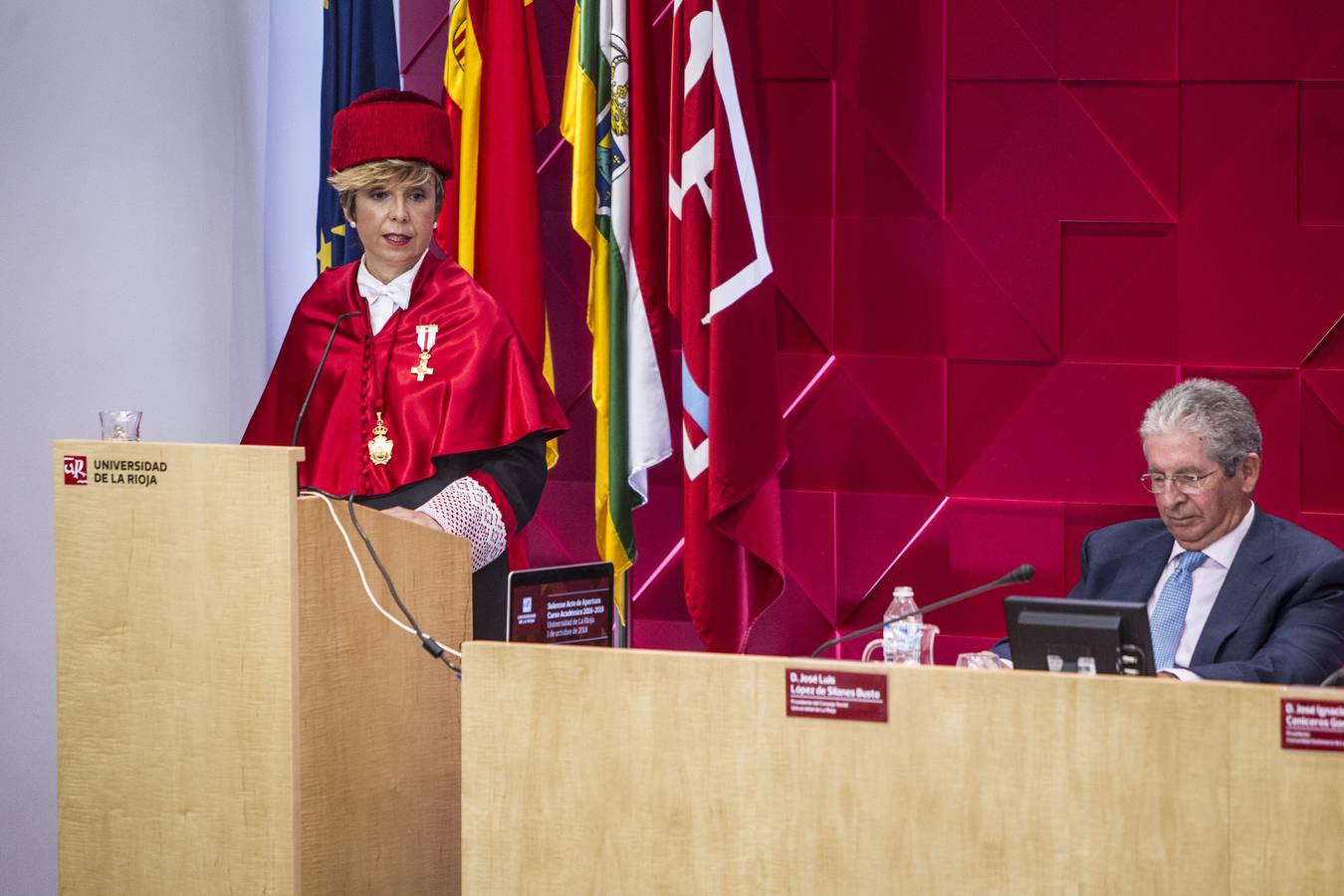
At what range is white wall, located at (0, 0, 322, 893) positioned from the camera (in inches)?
135

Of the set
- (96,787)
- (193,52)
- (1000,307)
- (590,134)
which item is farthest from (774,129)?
(96,787)

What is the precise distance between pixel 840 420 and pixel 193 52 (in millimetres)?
2177

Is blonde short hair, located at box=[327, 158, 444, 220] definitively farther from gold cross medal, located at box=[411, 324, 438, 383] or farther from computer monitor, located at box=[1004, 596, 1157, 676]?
computer monitor, located at box=[1004, 596, 1157, 676]

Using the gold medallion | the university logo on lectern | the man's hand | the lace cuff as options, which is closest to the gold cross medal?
the gold medallion

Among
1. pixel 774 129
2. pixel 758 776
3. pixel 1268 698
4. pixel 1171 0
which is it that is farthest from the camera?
pixel 774 129

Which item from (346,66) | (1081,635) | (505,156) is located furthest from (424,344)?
(1081,635)

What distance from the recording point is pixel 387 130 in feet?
10.0

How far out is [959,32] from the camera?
12.4ft

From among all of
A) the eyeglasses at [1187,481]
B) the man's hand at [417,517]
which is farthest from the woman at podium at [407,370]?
the eyeglasses at [1187,481]

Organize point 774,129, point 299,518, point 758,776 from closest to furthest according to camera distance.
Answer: point 758,776
point 299,518
point 774,129

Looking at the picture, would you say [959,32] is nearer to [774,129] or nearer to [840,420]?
[774,129]

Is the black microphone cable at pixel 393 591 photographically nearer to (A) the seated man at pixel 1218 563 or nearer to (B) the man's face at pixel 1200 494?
(A) the seated man at pixel 1218 563

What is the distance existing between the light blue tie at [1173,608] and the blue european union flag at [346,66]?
2375 millimetres

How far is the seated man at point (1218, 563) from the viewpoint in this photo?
2643mm
